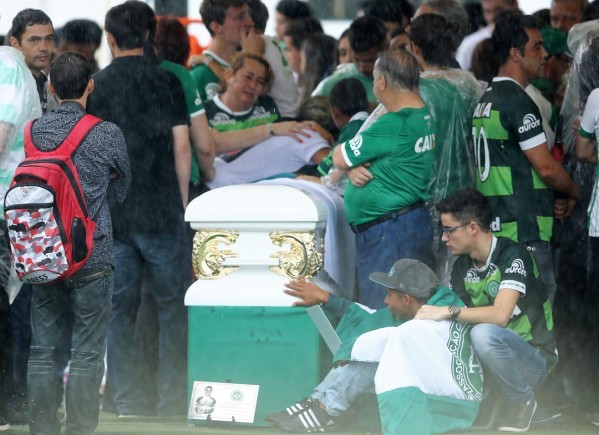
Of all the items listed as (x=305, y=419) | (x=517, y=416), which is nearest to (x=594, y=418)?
(x=517, y=416)

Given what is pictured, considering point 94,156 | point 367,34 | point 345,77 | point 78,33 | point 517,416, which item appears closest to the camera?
point 94,156

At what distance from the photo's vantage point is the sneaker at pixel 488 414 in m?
6.11

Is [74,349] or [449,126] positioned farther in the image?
[449,126]

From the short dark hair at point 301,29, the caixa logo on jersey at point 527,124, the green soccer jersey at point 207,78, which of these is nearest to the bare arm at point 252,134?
the green soccer jersey at point 207,78

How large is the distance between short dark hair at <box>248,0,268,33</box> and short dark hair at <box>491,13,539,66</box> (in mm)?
2041

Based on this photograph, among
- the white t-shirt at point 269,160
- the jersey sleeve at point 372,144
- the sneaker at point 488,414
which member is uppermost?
the jersey sleeve at point 372,144

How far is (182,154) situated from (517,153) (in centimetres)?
164

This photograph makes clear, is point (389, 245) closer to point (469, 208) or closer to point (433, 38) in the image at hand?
point (469, 208)

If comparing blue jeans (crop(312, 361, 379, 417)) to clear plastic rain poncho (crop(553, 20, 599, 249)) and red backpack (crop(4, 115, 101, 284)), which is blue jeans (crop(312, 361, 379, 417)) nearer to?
red backpack (crop(4, 115, 101, 284))

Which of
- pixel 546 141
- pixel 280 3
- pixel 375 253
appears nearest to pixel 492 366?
pixel 375 253

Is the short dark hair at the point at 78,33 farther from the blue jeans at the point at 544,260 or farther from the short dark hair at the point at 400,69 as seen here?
the blue jeans at the point at 544,260

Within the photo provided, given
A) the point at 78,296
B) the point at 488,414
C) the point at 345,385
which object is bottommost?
the point at 488,414

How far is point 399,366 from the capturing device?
5875 mm

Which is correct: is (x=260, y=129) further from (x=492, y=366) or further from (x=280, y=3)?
(x=280, y=3)
